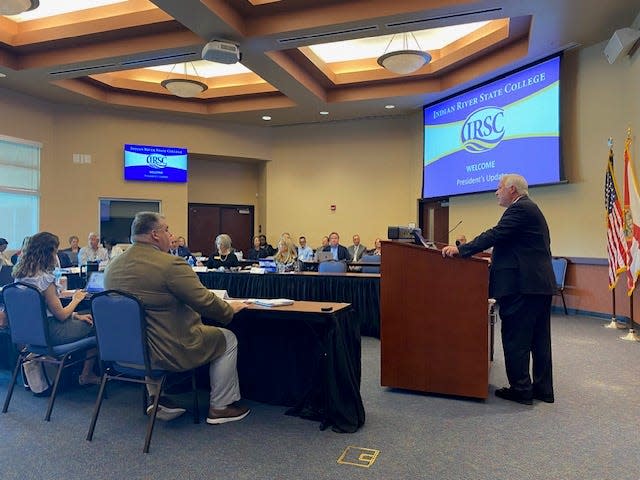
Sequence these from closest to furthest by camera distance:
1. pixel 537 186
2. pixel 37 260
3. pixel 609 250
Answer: pixel 37 260, pixel 609 250, pixel 537 186

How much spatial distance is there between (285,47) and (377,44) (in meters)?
2.21

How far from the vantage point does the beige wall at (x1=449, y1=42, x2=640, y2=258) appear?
6.88 meters

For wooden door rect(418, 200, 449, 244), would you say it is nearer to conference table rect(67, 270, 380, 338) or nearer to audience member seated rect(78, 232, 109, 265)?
conference table rect(67, 270, 380, 338)

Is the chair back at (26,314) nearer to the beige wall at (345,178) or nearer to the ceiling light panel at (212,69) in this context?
the ceiling light panel at (212,69)

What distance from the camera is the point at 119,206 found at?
34.9ft

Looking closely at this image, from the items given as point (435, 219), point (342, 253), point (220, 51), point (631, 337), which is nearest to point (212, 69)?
point (220, 51)

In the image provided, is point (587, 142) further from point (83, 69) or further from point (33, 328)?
point (83, 69)

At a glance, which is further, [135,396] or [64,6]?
[64,6]

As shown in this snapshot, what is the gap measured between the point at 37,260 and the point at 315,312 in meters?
1.98

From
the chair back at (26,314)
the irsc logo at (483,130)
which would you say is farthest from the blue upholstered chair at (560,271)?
the chair back at (26,314)

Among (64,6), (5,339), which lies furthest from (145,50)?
(5,339)

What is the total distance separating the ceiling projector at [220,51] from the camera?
20.6 ft

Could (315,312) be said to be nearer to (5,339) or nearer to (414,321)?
(414,321)

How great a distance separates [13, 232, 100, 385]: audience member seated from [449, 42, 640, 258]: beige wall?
686 cm
